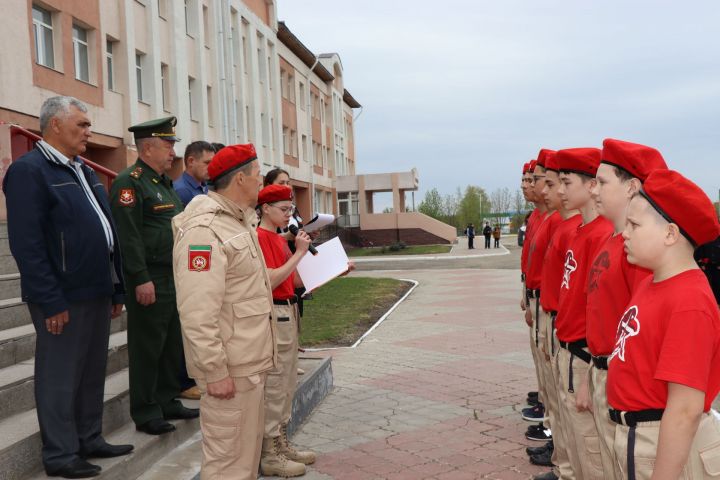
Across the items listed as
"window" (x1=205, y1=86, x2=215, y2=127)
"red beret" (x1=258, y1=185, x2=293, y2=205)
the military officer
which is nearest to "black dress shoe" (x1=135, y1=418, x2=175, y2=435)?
the military officer

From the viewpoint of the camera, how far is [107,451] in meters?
3.91

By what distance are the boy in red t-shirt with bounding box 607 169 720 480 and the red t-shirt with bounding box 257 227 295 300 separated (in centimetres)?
268

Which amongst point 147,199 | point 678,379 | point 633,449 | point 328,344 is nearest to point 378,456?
point 147,199

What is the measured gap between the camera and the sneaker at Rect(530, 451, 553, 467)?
461cm

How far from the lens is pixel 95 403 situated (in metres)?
3.97

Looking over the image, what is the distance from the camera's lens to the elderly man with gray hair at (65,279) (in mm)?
3582

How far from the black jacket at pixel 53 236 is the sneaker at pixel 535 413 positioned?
3.47 metres

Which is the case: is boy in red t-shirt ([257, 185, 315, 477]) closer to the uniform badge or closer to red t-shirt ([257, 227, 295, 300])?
red t-shirt ([257, 227, 295, 300])

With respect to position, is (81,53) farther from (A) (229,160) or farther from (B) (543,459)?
(B) (543,459)

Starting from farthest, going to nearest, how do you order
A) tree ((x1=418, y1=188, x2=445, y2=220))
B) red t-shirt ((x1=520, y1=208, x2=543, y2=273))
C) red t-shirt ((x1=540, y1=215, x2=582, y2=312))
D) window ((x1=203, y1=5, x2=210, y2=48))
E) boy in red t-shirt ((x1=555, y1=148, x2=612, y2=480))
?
tree ((x1=418, y1=188, x2=445, y2=220)), window ((x1=203, y1=5, x2=210, y2=48)), red t-shirt ((x1=520, y1=208, x2=543, y2=273)), red t-shirt ((x1=540, y1=215, x2=582, y2=312)), boy in red t-shirt ((x1=555, y1=148, x2=612, y2=480))

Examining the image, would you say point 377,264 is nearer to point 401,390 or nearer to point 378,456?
point 401,390

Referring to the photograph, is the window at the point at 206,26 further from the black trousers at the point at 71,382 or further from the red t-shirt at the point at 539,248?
the black trousers at the point at 71,382

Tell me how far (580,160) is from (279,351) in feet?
7.64

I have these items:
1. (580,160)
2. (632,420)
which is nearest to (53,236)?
(580,160)
